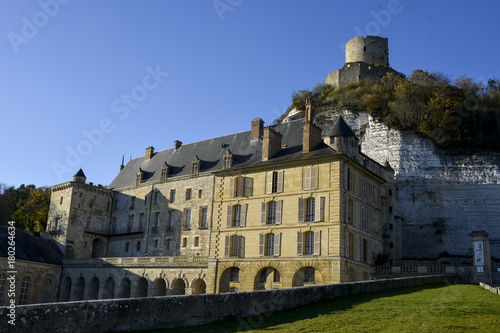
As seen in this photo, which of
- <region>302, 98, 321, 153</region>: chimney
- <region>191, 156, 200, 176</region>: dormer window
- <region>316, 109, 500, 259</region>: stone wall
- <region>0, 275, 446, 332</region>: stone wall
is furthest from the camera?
<region>191, 156, 200, 176</region>: dormer window

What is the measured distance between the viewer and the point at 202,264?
30156 mm

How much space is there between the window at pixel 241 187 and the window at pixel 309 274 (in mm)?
5630

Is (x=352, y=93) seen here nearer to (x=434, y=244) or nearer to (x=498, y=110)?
(x=498, y=110)

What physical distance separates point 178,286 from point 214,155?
452 inches

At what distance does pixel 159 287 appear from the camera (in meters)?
33.2

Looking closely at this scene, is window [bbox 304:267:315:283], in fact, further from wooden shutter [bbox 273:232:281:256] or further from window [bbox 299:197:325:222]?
window [bbox 299:197:325:222]

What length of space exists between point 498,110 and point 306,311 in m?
33.1

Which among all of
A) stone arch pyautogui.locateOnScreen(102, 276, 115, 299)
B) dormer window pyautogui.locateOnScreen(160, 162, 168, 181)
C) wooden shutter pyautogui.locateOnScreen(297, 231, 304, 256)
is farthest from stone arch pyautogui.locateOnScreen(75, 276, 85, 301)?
wooden shutter pyautogui.locateOnScreen(297, 231, 304, 256)

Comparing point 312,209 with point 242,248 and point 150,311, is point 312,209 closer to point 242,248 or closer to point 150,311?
point 242,248

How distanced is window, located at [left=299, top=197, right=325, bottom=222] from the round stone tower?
2957 cm

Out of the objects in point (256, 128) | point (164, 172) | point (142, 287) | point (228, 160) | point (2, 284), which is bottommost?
point (2, 284)

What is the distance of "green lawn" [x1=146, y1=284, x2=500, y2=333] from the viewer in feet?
30.6

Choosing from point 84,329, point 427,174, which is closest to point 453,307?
point 84,329

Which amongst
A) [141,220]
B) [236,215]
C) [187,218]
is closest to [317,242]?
[236,215]
